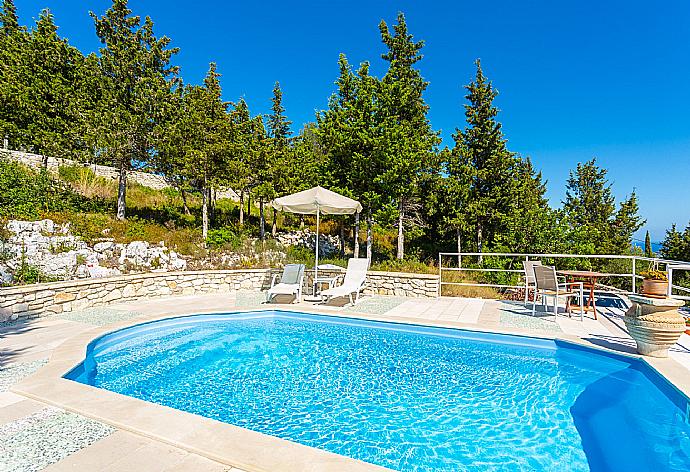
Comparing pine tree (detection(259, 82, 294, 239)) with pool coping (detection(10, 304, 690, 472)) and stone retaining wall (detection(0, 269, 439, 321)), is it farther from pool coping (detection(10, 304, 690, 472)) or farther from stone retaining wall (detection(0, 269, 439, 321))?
pool coping (detection(10, 304, 690, 472))

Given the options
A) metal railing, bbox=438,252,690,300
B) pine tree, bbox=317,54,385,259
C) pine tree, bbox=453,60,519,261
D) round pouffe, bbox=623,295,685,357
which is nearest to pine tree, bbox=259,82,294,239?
pine tree, bbox=317,54,385,259

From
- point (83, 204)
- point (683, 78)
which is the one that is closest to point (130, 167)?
point (83, 204)

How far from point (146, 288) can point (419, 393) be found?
7.58 m

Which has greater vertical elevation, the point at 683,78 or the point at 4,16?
the point at 4,16

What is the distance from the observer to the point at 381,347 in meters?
6.43

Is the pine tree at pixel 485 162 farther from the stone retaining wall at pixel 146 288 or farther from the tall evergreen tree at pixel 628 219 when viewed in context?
the tall evergreen tree at pixel 628 219

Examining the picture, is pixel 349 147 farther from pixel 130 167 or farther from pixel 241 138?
pixel 130 167

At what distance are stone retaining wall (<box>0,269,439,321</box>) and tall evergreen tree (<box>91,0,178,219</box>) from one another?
6.58 m

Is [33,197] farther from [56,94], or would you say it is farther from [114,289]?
[114,289]

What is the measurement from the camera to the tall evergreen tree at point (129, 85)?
46.2 feet

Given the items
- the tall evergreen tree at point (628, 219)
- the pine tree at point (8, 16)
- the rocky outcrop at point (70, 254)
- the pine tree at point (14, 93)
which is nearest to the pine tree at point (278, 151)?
the rocky outcrop at point (70, 254)

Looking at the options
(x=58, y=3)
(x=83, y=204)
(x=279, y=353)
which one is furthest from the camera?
(x=58, y=3)

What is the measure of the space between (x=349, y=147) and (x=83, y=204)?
1059 cm

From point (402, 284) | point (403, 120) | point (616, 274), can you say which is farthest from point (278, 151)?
point (616, 274)
